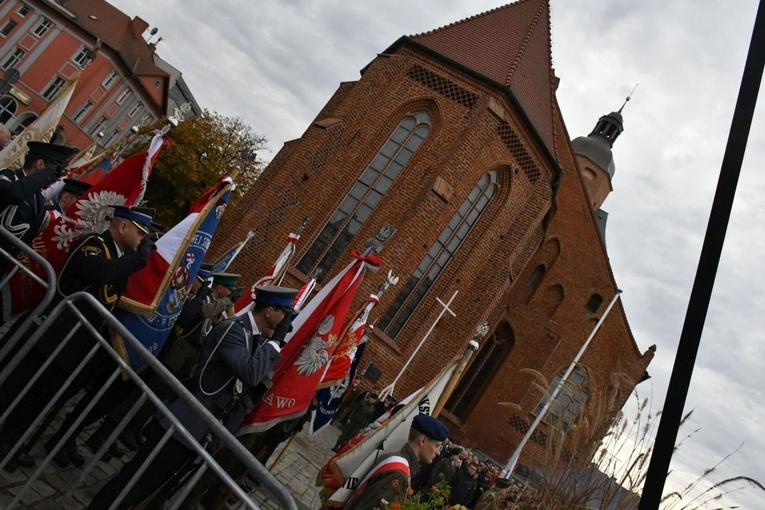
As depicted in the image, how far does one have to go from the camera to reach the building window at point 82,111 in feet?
154

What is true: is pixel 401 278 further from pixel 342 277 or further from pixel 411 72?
pixel 342 277

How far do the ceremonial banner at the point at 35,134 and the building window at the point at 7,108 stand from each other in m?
41.3

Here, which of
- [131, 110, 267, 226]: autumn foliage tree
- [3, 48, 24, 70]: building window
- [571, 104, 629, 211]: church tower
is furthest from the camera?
[3, 48, 24, 70]: building window

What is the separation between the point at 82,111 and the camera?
47.4m

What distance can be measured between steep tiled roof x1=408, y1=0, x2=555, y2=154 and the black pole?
16.2 meters

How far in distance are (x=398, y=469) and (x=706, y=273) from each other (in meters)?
2.64

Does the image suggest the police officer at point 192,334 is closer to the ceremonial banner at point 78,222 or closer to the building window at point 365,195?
the ceremonial banner at point 78,222

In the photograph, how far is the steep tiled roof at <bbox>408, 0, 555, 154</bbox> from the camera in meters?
18.5

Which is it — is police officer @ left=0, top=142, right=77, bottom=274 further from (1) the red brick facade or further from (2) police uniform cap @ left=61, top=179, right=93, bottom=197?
(1) the red brick facade

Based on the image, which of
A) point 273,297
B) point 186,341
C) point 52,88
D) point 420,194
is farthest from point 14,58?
point 273,297

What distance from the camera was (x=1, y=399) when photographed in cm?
414

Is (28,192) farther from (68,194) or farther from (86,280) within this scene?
(68,194)

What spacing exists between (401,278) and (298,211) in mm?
3480

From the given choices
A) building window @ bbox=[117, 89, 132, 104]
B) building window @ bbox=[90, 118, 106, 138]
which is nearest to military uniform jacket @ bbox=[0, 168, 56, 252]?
building window @ bbox=[90, 118, 106, 138]
